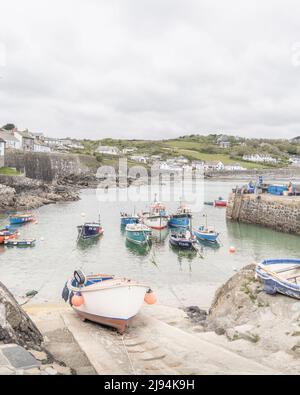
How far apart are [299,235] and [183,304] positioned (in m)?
19.2

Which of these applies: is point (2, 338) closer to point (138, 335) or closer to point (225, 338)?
point (138, 335)

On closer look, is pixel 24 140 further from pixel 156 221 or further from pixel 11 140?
pixel 156 221

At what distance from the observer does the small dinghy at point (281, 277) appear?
1023 centimetres

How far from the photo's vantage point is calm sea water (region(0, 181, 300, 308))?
1785 cm

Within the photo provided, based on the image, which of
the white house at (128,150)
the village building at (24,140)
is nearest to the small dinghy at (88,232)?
the village building at (24,140)

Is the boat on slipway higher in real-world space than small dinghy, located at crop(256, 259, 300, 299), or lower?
lower

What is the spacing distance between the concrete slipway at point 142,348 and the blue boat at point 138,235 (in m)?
15.3

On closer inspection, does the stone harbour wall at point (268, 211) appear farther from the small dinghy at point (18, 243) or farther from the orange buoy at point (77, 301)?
the orange buoy at point (77, 301)

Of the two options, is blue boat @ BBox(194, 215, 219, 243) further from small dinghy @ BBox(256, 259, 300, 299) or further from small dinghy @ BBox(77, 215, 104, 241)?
small dinghy @ BBox(256, 259, 300, 299)

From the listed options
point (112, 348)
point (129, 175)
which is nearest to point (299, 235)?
point (112, 348)

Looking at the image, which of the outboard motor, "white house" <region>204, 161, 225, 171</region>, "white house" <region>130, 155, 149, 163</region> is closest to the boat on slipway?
the outboard motor

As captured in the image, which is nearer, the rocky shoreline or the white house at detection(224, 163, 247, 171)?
the rocky shoreline

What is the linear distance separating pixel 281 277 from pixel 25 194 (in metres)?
47.9

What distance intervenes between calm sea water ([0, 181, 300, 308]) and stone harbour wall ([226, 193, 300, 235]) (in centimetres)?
109
